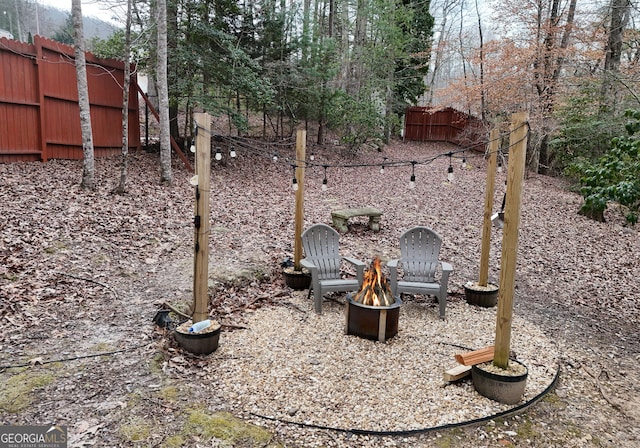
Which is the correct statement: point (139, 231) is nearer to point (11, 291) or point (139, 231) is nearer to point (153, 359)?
point (11, 291)

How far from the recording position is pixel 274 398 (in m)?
2.83

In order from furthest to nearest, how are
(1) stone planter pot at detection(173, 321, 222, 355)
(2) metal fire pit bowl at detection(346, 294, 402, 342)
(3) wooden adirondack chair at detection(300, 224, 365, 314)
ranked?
1. (3) wooden adirondack chair at detection(300, 224, 365, 314)
2. (2) metal fire pit bowl at detection(346, 294, 402, 342)
3. (1) stone planter pot at detection(173, 321, 222, 355)

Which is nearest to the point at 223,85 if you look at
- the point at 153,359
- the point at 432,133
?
the point at 153,359

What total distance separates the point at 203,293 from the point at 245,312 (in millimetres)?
988

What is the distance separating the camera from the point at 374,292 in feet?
13.0

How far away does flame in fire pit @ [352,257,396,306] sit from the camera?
3.91m

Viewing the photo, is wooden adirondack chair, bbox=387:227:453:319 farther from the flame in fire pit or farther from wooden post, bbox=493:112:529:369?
wooden post, bbox=493:112:529:369

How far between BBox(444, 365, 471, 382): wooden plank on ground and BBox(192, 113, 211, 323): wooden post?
1.93 meters

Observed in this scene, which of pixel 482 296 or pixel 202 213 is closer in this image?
pixel 202 213

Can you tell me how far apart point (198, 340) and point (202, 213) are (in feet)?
3.23

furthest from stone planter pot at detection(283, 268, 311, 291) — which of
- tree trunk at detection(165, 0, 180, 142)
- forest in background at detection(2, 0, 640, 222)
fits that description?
tree trunk at detection(165, 0, 180, 142)

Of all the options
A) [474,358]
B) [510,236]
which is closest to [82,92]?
[510,236]

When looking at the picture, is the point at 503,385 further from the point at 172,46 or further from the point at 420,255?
the point at 172,46

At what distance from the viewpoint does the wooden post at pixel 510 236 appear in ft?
9.73
